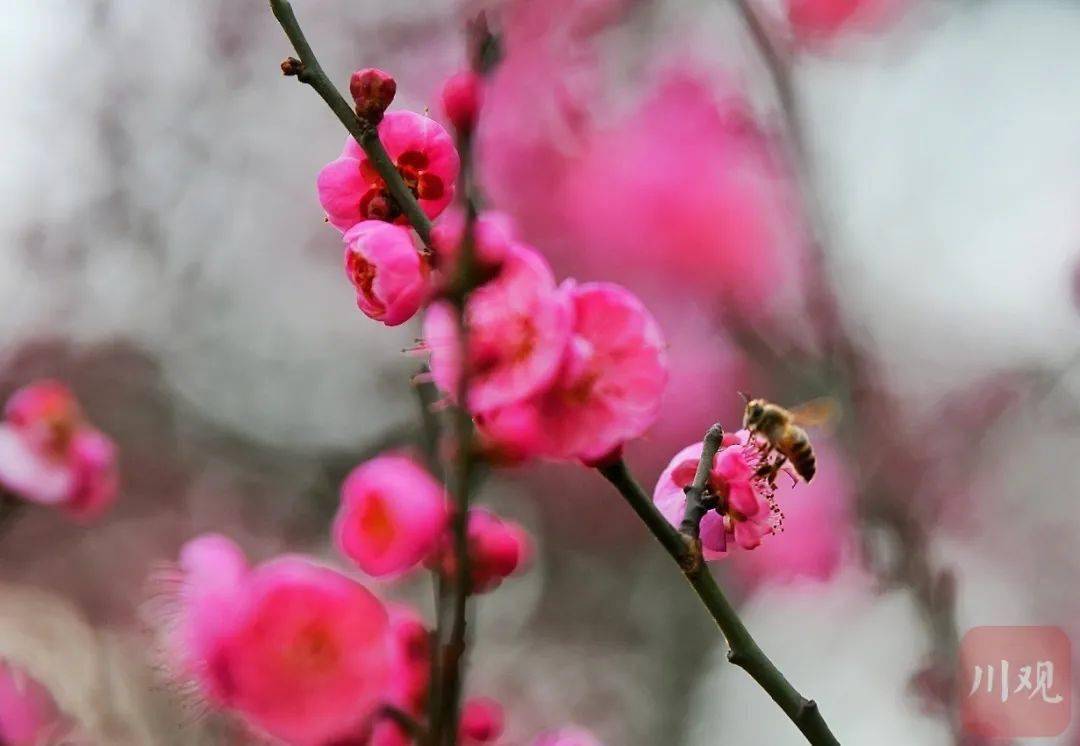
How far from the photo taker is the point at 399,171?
32cm

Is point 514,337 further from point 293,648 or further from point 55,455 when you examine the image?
point 55,455

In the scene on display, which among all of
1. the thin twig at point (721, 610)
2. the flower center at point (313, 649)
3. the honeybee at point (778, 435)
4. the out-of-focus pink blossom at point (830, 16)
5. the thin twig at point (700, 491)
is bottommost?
the flower center at point (313, 649)

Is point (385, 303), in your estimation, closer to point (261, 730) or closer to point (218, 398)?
point (261, 730)

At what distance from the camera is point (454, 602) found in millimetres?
209

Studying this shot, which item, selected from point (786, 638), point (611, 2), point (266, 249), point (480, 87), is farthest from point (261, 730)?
point (266, 249)

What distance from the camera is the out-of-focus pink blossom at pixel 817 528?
0.79m

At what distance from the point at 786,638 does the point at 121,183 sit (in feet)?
3.03

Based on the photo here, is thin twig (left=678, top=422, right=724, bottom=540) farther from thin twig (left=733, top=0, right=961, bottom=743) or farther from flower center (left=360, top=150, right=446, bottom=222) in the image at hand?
thin twig (left=733, top=0, right=961, bottom=743)

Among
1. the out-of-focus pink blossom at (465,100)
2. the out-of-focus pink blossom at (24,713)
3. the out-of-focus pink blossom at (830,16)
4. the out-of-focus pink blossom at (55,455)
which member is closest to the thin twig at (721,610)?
the out-of-focus pink blossom at (465,100)

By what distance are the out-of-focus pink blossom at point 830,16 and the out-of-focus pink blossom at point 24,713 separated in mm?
810

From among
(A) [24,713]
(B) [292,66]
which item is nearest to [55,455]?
(A) [24,713]

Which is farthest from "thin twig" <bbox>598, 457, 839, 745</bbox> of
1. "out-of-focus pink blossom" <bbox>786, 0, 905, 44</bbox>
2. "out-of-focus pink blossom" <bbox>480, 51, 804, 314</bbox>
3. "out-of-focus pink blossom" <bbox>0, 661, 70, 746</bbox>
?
"out-of-focus pink blossom" <bbox>786, 0, 905, 44</bbox>

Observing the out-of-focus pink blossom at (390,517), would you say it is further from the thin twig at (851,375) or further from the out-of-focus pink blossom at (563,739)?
the thin twig at (851,375)

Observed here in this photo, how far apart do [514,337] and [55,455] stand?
1.65 ft
